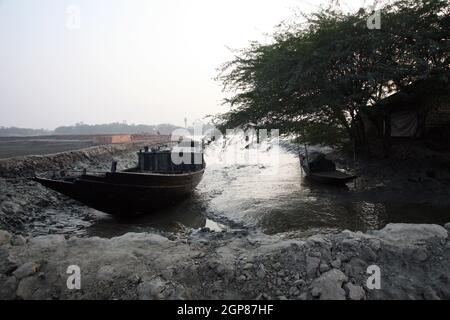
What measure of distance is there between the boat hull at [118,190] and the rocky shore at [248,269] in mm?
4173

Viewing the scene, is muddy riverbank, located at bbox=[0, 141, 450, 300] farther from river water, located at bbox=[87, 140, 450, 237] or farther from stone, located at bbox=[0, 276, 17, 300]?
river water, located at bbox=[87, 140, 450, 237]

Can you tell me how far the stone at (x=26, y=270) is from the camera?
14.2 ft

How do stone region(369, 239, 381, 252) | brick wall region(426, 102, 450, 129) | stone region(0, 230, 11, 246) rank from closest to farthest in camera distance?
stone region(369, 239, 381, 252) → stone region(0, 230, 11, 246) → brick wall region(426, 102, 450, 129)

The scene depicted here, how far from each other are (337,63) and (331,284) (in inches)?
360

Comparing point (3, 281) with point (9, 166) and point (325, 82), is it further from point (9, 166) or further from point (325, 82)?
point (9, 166)

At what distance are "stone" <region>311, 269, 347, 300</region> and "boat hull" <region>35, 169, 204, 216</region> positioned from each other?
7.06 metres

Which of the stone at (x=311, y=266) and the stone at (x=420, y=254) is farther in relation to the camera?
the stone at (x=420, y=254)

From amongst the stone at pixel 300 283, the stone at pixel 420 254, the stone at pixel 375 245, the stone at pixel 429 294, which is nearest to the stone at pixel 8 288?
the stone at pixel 300 283

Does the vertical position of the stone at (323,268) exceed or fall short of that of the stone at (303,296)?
it exceeds it

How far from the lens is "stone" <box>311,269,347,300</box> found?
3.71 m

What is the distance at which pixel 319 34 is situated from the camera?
10828mm

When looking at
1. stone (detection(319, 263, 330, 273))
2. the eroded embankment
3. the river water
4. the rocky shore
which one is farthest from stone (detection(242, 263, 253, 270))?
the eroded embankment

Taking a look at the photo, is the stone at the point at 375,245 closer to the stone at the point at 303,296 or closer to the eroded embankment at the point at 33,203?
the stone at the point at 303,296
